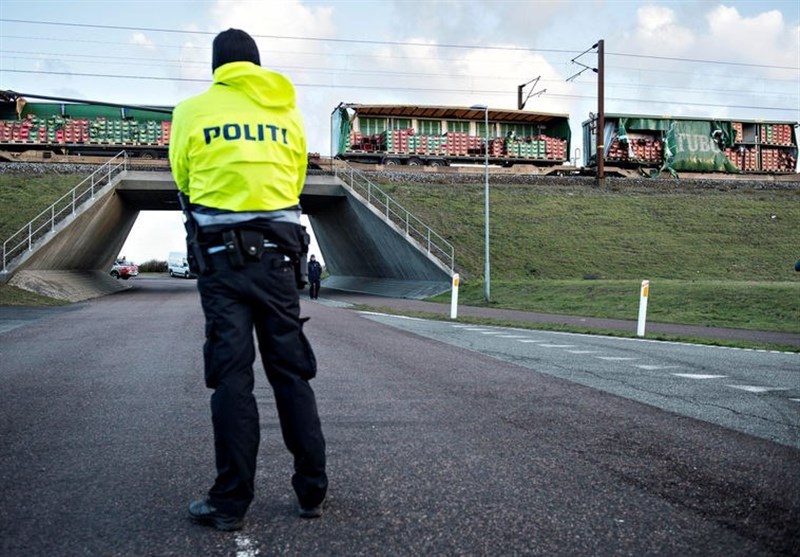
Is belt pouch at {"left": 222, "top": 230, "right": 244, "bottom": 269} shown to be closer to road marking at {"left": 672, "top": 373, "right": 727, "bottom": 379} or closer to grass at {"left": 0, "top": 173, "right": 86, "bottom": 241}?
road marking at {"left": 672, "top": 373, "right": 727, "bottom": 379}

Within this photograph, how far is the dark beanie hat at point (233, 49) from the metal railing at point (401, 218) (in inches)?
1039

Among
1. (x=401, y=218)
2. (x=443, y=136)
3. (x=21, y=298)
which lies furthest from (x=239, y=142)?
(x=443, y=136)

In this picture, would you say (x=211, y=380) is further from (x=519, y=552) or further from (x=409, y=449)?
(x=409, y=449)

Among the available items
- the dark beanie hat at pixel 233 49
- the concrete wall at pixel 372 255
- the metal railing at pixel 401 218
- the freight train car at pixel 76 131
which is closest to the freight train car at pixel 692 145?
the concrete wall at pixel 372 255

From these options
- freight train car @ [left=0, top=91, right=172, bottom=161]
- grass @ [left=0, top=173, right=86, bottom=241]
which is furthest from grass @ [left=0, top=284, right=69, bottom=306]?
freight train car @ [left=0, top=91, right=172, bottom=161]

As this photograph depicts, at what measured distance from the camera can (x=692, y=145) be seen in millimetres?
47156

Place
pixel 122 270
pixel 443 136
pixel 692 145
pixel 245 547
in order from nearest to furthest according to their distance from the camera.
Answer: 1. pixel 245 547
2. pixel 443 136
3. pixel 692 145
4. pixel 122 270

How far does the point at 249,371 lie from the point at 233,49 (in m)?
1.60

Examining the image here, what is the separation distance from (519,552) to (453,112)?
42.6 metres

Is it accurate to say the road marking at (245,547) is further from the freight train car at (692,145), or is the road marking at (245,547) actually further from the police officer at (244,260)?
the freight train car at (692,145)

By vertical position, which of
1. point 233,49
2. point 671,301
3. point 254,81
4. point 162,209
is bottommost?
point 671,301

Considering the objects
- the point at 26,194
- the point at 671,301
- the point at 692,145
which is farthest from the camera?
the point at 692,145

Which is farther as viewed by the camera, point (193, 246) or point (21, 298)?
point (21, 298)

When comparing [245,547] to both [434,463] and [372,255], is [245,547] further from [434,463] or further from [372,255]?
[372,255]
